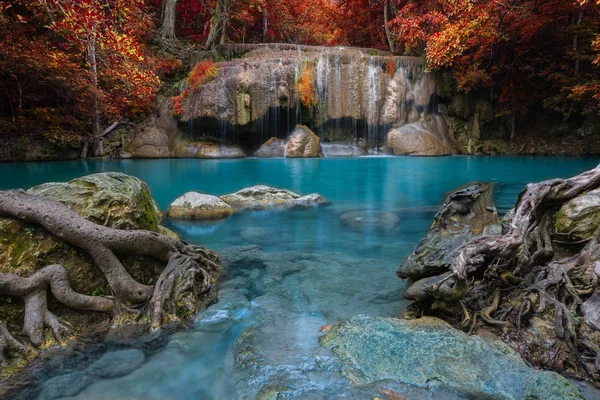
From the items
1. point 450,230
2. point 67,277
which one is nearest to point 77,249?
point 67,277

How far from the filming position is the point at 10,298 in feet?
8.77

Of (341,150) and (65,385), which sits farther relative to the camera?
(341,150)

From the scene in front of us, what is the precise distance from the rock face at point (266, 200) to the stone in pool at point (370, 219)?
1233 millimetres

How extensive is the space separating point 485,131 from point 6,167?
857 inches

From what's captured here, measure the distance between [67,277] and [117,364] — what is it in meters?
0.85

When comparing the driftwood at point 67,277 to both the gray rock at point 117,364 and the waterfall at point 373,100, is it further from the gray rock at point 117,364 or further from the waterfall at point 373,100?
the waterfall at point 373,100

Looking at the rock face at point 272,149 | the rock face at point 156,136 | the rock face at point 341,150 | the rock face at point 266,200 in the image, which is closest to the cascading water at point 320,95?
the rock face at point 272,149

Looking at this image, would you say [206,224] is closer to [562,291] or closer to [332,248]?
[332,248]

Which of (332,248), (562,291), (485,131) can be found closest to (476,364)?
(562,291)

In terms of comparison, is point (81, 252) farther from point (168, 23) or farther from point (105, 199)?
point (168, 23)

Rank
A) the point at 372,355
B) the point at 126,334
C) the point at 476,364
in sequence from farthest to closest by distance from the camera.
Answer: the point at 126,334 → the point at 372,355 → the point at 476,364

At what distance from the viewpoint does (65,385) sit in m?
2.28

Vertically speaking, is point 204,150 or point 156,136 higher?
point 156,136

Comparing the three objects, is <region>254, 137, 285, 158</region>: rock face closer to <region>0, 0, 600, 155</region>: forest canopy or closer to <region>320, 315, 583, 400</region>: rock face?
<region>0, 0, 600, 155</region>: forest canopy
